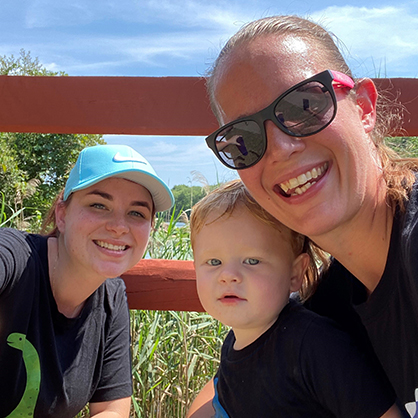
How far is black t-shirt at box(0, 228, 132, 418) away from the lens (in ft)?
5.31

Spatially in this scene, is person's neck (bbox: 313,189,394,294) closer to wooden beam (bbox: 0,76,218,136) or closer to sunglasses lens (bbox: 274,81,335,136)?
sunglasses lens (bbox: 274,81,335,136)

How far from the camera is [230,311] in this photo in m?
1.35

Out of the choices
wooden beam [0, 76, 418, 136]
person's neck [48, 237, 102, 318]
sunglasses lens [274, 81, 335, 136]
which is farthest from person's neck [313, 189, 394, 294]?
person's neck [48, 237, 102, 318]

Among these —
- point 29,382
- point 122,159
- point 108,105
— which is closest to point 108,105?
point 108,105

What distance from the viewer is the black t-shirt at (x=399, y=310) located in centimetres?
103

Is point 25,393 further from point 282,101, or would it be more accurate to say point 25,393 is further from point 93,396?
point 282,101

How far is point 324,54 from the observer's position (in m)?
1.20

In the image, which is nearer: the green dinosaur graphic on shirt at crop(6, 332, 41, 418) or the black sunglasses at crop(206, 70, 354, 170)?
the black sunglasses at crop(206, 70, 354, 170)

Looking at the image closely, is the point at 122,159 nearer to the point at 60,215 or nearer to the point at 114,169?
the point at 114,169

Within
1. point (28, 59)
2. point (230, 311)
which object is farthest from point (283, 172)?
point (28, 59)

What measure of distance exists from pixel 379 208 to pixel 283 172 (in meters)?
0.28

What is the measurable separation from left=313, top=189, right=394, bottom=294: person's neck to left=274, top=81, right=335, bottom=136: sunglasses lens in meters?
0.26

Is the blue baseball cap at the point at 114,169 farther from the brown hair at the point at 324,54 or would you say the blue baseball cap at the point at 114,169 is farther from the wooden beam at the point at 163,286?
the brown hair at the point at 324,54

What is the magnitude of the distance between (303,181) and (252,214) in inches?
11.0
